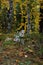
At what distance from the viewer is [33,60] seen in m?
8.24

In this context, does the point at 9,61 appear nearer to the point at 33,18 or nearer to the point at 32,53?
the point at 32,53

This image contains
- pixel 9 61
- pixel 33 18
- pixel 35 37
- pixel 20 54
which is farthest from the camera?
pixel 33 18

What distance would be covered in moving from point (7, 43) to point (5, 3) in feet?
16.1

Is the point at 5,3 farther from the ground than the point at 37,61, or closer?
farther from the ground

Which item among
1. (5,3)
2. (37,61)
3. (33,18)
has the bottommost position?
(37,61)

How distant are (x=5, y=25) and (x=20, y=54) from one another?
192 inches

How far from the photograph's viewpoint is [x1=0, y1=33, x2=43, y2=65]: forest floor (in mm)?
8062

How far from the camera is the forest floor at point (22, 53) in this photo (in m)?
8.06

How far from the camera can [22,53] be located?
28.6ft

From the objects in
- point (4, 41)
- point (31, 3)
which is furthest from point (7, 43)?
point (31, 3)

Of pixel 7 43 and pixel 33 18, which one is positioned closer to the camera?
pixel 7 43

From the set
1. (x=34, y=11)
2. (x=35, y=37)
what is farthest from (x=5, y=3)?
(x=35, y=37)

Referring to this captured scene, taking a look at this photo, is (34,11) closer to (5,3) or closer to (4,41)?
(5,3)

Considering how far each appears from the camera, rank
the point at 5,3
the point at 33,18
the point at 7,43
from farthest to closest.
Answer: the point at 5,3 < the point at 33,18 < the point at 7,43
